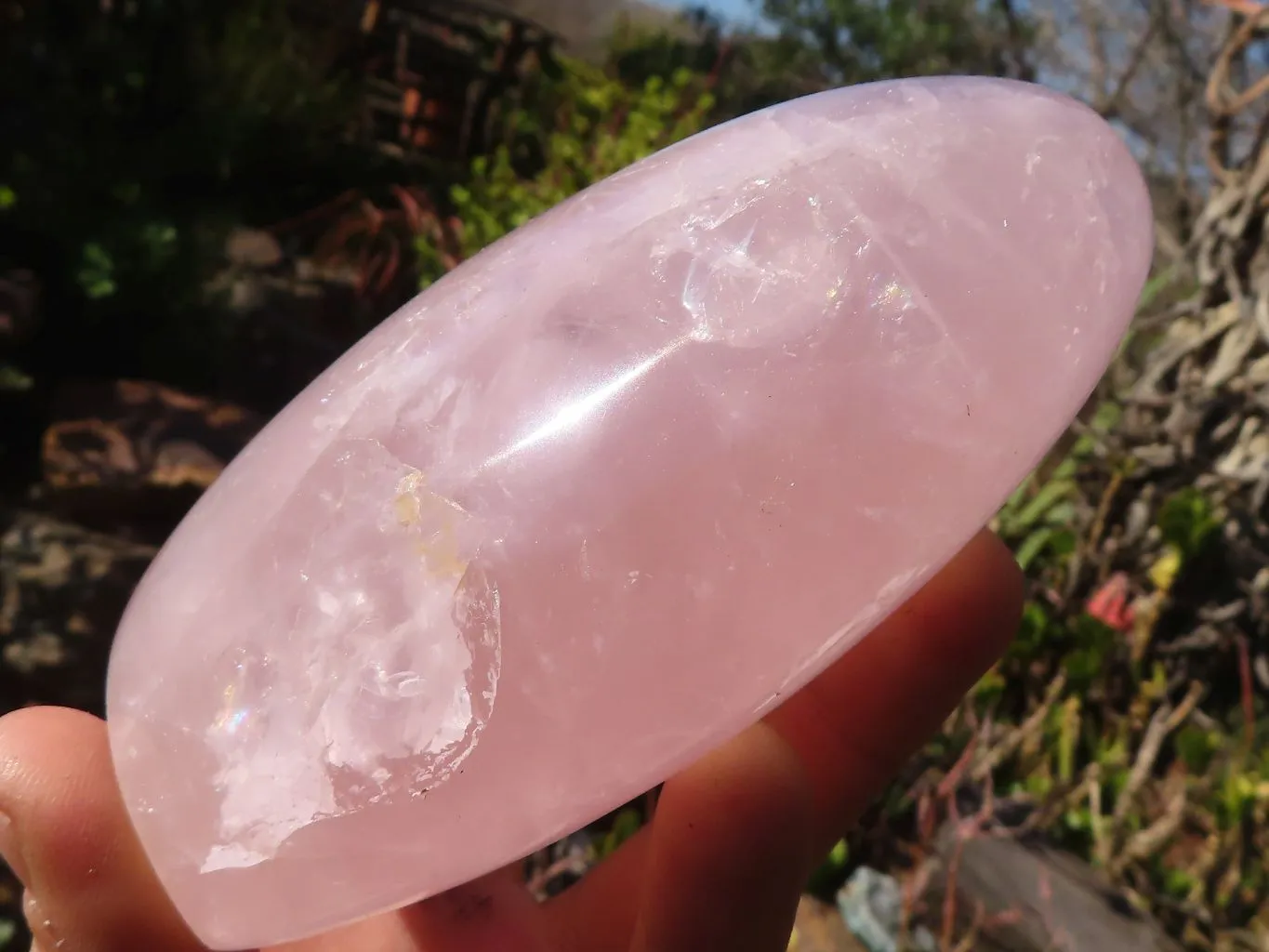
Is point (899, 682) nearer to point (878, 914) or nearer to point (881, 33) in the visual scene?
point (878, 914)

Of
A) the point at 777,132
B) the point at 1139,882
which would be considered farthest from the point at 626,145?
the point at 1139,882

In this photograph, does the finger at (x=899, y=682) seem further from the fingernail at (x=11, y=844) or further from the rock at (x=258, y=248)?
the rock at (x=258, y=248)

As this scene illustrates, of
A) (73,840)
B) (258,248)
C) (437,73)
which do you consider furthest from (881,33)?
(73,840)

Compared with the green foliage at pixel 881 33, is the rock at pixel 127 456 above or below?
below

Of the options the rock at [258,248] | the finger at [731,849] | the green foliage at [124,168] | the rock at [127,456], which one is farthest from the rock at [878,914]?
the rock at [258,248]

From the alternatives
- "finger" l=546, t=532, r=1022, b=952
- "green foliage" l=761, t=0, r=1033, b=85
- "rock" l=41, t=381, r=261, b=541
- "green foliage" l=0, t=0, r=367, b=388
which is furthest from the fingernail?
"green foliage" l=761, t=0, r=1033, b=85

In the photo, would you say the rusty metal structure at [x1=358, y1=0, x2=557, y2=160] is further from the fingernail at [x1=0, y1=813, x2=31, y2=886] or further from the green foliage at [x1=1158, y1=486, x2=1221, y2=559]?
the fingernail at [x1=0, y1=813, x2=31, y2=886]
